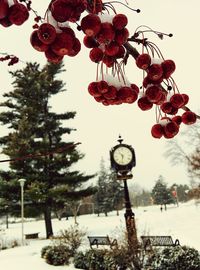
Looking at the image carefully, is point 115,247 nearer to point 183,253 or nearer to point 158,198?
point 183,253

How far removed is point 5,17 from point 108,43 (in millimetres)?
401

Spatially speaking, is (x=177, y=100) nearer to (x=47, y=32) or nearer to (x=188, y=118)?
(x=188, y=118)

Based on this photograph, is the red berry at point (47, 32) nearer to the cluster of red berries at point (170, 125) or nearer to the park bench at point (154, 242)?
the cluster of red berries at point (170, 125)

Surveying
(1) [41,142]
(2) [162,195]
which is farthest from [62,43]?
(2) [162,195]

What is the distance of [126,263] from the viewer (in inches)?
406

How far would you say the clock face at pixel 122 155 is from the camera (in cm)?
1219

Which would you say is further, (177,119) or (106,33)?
(177,119)

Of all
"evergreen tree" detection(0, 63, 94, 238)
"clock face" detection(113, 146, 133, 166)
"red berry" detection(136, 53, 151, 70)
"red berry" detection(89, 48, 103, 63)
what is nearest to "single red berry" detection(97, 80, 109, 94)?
"red berry" detection(89, 48, 103, 63)

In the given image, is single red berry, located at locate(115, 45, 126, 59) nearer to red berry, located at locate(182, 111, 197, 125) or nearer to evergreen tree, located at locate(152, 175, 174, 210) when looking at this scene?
red berry, located at locate(182, 111, 197, 125)

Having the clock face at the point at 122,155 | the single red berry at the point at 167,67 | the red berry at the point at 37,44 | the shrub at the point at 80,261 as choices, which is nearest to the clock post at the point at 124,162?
the clock face at the point at 122,155

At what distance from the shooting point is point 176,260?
998 centimetres

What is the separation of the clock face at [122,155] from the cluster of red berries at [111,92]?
10.5 metres

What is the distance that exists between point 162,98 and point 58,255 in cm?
1364

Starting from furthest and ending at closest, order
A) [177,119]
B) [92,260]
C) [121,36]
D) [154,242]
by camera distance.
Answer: [92,260]
[154,242]
[177,119]
[121,36]
